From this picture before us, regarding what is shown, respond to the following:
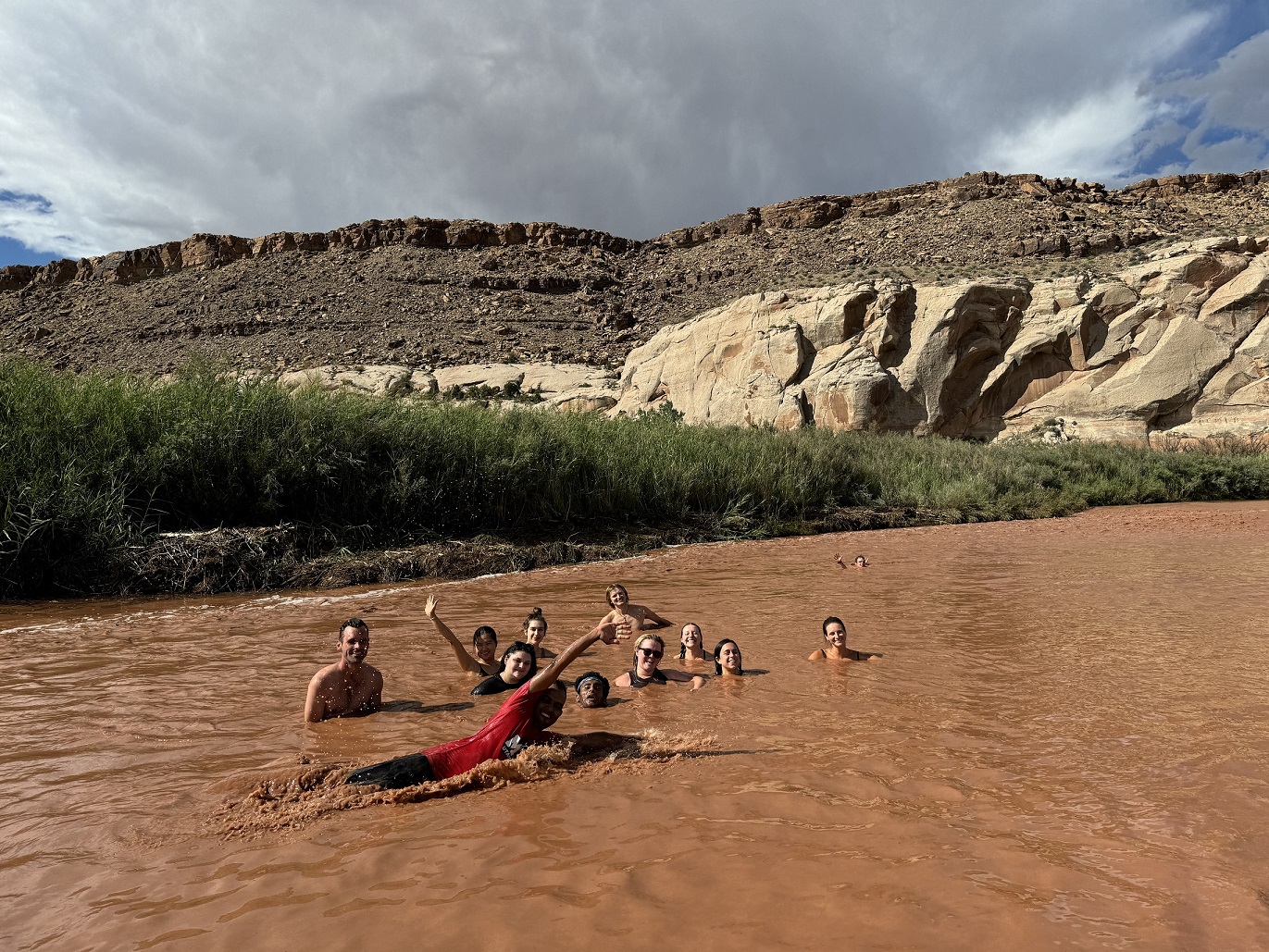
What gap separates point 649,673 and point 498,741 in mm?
1798

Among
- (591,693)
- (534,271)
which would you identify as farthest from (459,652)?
(534,271)

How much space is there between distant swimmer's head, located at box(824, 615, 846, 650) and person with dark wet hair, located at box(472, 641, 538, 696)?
208cm

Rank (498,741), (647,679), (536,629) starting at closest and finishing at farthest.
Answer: (498,741) < (647,679) < (536,629)

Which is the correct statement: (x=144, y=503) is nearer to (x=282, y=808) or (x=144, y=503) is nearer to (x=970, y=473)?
(x=282, y=808)

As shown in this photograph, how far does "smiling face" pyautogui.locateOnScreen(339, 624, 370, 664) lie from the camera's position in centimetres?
448

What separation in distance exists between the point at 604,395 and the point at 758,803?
1132 inches

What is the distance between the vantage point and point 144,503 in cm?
919

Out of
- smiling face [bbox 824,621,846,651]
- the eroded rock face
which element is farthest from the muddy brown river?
the eroded rock face

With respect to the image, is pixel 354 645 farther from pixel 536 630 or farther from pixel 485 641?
pixel 536 630

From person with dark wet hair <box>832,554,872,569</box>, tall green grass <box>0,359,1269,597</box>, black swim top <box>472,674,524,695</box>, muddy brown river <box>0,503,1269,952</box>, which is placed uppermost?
tall green grass <box>0,359,1269,597</box>

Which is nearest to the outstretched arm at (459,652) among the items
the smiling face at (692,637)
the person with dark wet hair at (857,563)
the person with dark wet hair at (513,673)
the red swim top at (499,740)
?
the person with dark wet hair at (513,673)

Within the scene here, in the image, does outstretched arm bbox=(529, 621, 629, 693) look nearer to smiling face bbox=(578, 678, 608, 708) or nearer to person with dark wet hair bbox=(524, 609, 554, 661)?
smiling face bbox=(578, 678, 608, 708)

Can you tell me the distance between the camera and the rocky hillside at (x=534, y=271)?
129 ft

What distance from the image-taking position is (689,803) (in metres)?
3.17
